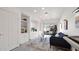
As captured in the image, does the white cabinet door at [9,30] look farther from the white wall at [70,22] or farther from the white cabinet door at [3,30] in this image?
the white wall at [70,22]

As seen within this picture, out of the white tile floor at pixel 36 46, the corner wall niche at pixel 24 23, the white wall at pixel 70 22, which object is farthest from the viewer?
the corner wall niche at pixel 24 23

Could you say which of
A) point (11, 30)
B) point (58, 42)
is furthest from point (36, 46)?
point (11, 30)

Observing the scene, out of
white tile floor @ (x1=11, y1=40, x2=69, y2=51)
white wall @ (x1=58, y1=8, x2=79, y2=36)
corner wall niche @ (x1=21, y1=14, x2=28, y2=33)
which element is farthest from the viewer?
corner wall niche @ (x1=21, y1=14, x2=28, y2=33)

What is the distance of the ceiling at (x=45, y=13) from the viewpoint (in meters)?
2.76

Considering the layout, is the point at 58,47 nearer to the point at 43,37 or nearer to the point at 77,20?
the point at 43,37

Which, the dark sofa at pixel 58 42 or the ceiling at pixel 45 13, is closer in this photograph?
the ceiling at pixel 45 13

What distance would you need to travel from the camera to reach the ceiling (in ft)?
9.06

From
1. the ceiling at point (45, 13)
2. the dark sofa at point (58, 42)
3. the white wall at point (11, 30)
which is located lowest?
the dark sofa at point (58, 42)

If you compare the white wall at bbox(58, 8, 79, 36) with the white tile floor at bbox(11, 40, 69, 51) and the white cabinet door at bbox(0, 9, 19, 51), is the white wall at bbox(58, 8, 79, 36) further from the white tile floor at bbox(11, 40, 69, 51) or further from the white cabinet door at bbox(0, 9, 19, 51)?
the white cabinet door at bbox(0, 9, 19, 51)

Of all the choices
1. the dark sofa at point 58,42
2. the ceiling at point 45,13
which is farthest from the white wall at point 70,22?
the dark sofa at point 58,42

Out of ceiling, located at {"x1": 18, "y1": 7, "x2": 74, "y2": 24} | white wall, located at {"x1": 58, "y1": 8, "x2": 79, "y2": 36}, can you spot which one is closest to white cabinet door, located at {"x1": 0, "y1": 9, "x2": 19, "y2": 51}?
ceiling, located at {"x1": 18, "y1": 7, "x2": 74, "y2": 24}

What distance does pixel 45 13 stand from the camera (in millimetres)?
2961

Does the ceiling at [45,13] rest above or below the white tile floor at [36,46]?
above
